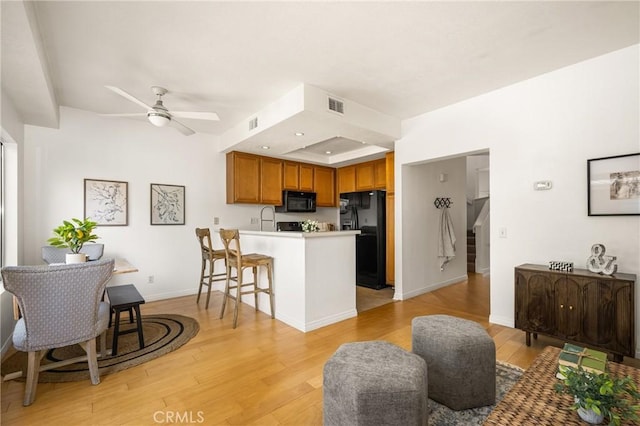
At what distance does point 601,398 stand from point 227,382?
2125mm

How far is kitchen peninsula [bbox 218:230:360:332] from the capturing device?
308 centimetres

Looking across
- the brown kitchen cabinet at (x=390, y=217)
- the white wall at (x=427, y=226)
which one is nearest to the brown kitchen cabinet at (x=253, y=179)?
the brown kitchen cabinet at (x=390, y=217)

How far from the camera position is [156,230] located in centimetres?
423

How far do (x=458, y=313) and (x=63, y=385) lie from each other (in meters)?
3.97

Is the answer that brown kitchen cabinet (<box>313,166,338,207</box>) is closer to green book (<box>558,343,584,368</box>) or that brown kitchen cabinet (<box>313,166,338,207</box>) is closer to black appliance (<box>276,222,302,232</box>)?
black appliance (<box>276,222,302,232</box>)

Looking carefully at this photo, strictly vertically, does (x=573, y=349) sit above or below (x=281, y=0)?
below

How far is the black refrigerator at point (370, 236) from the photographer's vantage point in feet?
16.1

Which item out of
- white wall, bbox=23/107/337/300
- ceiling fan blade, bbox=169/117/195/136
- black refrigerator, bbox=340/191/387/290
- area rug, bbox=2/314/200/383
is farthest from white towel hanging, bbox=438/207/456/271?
ceiling fan blade, bbox=169/117/195/136

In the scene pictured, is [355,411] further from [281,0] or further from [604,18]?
[604,18]

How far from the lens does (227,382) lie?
2.10 metres

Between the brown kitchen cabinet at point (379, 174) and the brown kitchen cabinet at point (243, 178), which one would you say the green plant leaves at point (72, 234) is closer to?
the brown kitchen cabinet at point (243, 178)

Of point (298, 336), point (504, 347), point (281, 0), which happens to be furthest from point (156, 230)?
point (504, 347)

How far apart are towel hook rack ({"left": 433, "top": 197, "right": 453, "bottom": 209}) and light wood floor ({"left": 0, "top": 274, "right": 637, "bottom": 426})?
6.72 ft

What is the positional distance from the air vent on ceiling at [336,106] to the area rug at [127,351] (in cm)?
291
